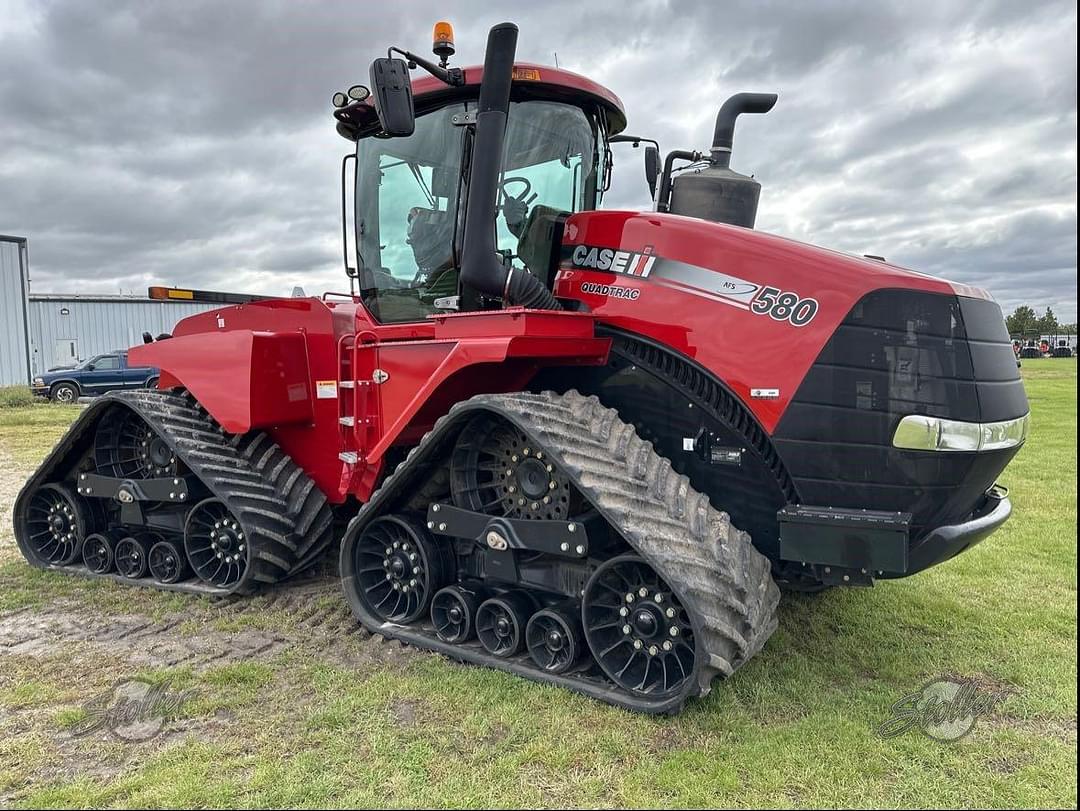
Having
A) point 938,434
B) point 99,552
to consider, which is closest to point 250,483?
point 99,552

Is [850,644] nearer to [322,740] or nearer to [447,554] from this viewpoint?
[447,554]

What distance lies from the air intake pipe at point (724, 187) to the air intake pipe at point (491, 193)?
1.17 meters

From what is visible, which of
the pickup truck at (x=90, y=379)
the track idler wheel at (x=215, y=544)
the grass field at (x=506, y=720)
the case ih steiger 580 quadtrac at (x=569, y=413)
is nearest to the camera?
the grass field at (x=506, y=720)

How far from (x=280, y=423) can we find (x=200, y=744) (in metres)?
2.33

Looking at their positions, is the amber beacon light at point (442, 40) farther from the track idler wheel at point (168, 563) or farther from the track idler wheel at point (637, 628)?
the track idler wheel at point (168, 563)

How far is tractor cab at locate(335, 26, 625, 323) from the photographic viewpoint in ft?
14.5

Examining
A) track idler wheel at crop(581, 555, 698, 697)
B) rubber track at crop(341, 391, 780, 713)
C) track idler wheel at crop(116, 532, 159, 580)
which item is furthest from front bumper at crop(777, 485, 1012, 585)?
track idler wheel at crop(116, 532, 159, 580)

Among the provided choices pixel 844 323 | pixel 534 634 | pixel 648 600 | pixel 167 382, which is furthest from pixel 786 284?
pixel 167 382

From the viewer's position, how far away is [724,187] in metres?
4.62

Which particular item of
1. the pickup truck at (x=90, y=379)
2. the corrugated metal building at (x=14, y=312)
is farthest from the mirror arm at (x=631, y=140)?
the corrugated metal building at (x=14, y=312)

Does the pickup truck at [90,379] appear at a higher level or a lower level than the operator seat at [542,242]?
lower

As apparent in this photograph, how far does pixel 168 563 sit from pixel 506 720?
309 centimetres

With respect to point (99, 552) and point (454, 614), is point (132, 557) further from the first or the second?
point (454, 614)

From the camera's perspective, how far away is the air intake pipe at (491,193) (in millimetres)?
3895
